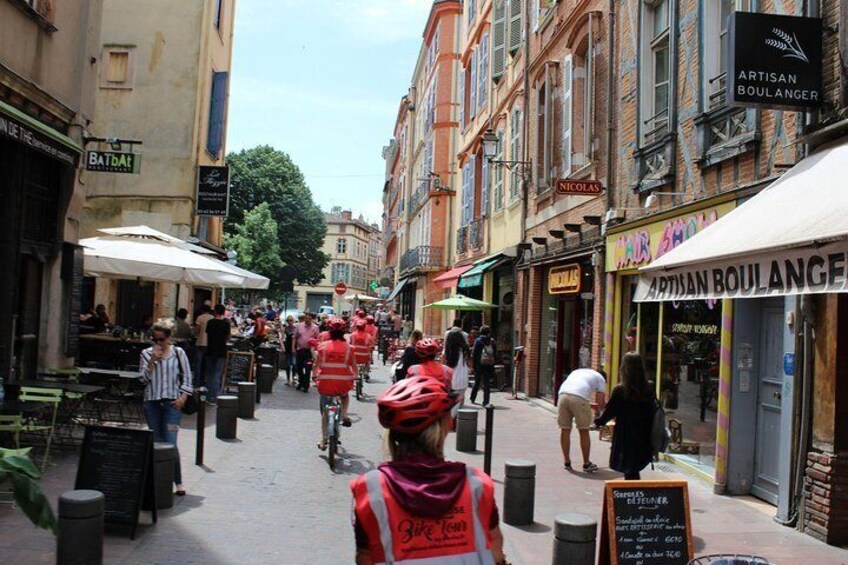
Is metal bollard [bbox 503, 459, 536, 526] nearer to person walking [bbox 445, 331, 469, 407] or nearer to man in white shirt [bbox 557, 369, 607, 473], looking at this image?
man in white shirt [bbox 557, 369, 607, 473]

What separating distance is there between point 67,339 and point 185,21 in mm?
12606

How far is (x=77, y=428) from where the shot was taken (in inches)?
419

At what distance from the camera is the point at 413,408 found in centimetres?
253

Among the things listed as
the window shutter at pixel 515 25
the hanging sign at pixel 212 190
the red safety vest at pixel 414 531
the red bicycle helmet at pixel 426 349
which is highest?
the window shutter at pixel 515 25

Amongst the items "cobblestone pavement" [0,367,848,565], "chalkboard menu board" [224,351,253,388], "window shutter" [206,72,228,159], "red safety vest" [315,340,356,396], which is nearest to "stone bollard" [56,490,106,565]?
"cobblestone pavement" [0,367,848,565]

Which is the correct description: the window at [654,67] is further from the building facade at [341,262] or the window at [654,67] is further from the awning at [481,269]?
the building facade at [341,262]

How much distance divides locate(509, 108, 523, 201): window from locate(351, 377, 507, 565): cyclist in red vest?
16.8 metres

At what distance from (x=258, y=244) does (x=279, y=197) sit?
25.5ft

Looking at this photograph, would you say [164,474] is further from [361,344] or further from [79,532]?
[361,344]

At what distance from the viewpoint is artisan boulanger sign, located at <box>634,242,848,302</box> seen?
14.8 ft

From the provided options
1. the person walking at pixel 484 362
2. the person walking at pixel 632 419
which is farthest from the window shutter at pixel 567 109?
the person walking at pixel 632 419

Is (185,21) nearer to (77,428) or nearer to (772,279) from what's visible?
(77,428)

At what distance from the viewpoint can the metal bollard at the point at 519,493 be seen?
23.1 feet

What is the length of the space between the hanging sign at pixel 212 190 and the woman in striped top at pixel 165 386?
13.8 meters
